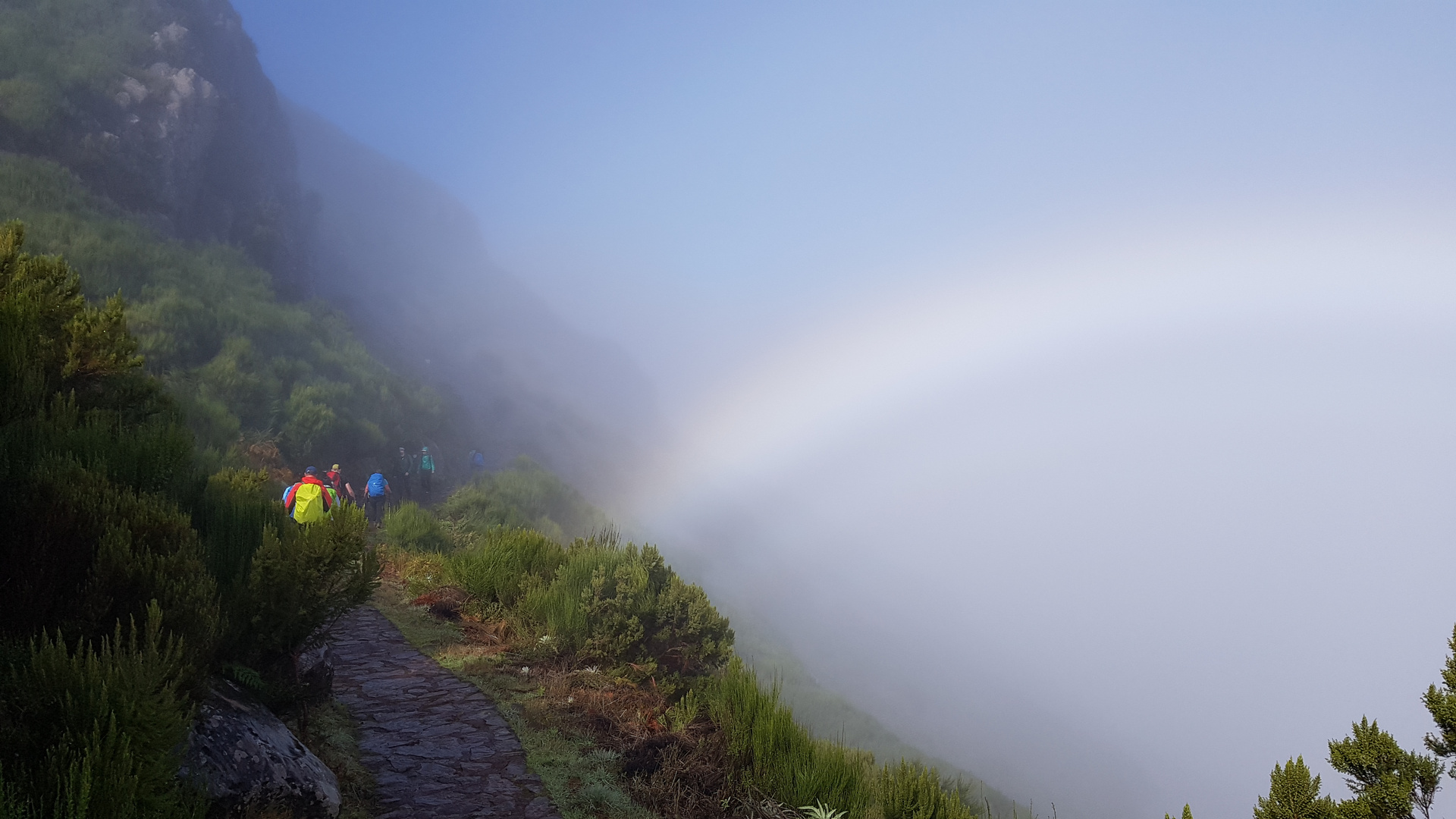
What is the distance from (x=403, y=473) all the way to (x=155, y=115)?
79.8 feet

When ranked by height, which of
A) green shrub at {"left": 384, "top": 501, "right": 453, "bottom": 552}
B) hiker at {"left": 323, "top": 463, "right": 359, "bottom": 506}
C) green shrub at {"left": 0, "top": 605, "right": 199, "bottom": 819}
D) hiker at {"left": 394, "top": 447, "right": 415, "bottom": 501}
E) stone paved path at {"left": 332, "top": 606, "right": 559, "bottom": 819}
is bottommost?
green shrub at {"left": 0, "top": 605, "right": 199, "bottom": 819}

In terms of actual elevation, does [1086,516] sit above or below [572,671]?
above

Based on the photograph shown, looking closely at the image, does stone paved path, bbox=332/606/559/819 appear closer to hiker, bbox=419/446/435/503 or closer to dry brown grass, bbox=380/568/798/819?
dry brown grass, bbox=380/568/798/819

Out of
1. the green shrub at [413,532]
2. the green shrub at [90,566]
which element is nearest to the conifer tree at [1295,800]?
the green shrub at [90,566]

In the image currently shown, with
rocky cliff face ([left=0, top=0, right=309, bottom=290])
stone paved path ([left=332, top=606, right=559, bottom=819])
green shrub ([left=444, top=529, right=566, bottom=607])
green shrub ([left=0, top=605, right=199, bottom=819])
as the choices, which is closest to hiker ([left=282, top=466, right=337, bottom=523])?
green shrub ([left=444, top=529, right=566, bottom=607])

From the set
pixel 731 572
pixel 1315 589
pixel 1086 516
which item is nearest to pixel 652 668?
pixel 731 572

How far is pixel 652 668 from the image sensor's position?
6887 millimetres

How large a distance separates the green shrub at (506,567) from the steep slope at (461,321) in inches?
1059

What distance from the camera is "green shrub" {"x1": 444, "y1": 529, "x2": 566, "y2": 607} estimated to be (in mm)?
8727

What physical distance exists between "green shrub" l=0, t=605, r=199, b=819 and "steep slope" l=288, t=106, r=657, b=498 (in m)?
33.8

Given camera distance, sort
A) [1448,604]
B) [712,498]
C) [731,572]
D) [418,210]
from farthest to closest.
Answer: [1448,604] → [418,210] → [712,498] → [731,572]

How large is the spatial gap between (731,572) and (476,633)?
41.8 metres

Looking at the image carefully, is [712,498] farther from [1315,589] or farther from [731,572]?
[1315,589]

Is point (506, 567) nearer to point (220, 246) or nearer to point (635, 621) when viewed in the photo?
point (635, 621)
